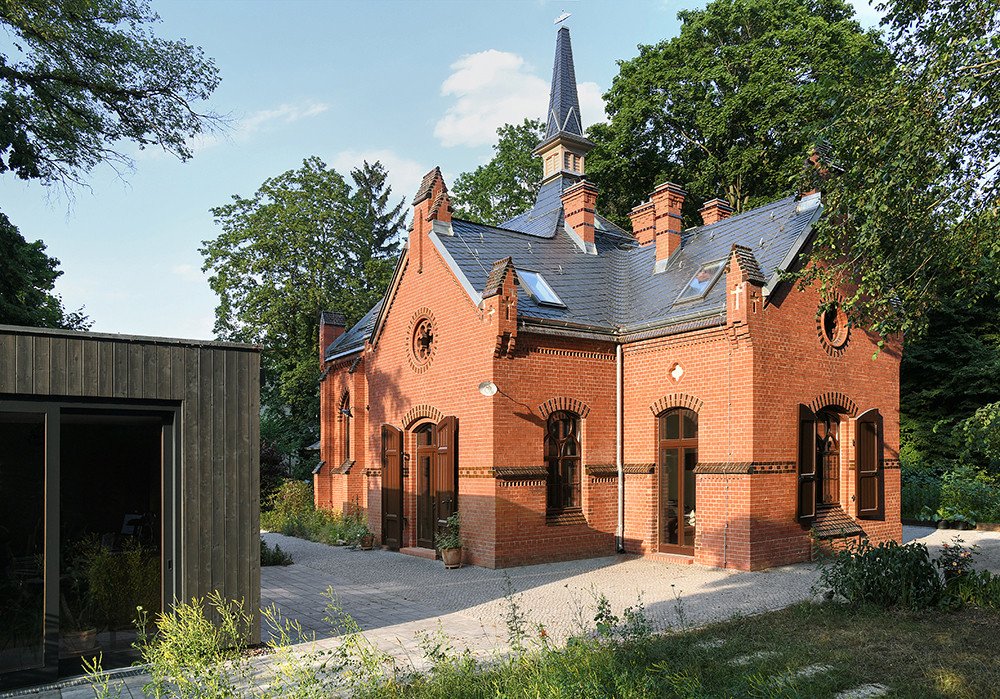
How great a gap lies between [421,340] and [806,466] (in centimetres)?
805

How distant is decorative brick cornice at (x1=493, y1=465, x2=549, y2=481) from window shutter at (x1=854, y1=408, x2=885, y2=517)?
5974 mm

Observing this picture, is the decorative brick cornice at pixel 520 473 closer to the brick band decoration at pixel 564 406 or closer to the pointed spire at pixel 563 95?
the brick band decoration at pixel 564 406

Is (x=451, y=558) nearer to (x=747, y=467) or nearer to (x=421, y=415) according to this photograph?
(x=421, y=415)

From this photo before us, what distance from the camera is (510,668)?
17.5ft

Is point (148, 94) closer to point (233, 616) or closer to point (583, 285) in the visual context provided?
point (583, 285)

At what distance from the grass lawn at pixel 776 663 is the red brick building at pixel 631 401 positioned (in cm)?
413

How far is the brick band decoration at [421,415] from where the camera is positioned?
46.6ft

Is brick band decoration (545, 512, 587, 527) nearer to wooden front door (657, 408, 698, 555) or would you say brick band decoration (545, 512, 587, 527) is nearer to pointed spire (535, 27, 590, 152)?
wooden front door (657, 408, 698, 555)

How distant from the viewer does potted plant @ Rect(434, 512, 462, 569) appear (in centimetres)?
1255

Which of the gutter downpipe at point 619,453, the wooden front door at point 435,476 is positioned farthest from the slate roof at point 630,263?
the wooden front door at point 435,476

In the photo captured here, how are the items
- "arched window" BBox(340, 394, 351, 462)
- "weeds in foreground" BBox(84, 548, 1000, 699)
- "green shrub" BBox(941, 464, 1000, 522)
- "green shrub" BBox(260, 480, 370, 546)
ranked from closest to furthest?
"weeds in foreground" BBox(84, 548, 1000, 699) → "green shrub" BBox(260, 480, 370, 546) → "green shrub" BBox(941, 464, 1000, 522) → "arched window" BBox(340, 394, 351, 462)

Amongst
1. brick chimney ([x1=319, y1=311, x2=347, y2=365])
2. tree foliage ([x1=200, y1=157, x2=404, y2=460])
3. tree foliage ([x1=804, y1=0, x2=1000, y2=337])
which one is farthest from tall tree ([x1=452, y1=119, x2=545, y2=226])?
tree foliage ([x1=804, y1=0, x2=1000, y2=337])

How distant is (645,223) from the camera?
1778 centimetres

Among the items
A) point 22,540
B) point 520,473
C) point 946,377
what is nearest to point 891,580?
point 520,473
